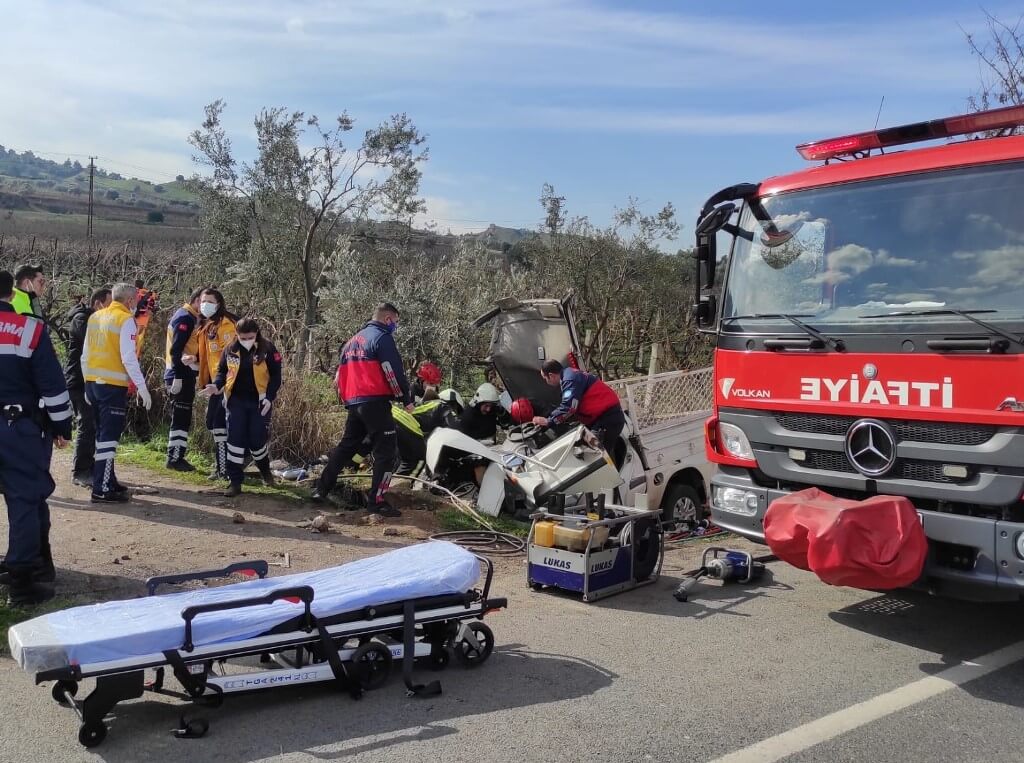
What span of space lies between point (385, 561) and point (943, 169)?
13.4 feet

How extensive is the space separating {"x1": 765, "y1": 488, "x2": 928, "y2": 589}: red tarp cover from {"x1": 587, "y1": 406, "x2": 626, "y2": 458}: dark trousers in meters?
3.64

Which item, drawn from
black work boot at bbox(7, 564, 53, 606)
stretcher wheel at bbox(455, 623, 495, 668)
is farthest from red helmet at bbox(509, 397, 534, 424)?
black work boot at bbox(7, 564, 53, 606)

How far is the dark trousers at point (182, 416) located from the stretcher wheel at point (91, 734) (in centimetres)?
603

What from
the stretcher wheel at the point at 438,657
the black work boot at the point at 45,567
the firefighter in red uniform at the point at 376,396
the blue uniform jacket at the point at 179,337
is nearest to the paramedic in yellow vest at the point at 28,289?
the black work boot at the point at 45,567

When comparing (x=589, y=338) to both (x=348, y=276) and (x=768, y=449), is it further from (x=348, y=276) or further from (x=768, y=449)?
(x=768, y=449)

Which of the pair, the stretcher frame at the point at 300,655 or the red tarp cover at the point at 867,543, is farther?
the red tarp cover at the point at 867,543

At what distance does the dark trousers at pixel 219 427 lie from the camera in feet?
29.9

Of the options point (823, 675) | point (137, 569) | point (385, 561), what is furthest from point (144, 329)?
point (823, 675)

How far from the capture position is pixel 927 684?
185 inches

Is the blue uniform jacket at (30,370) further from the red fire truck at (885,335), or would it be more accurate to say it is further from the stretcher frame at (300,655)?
the red fire truck at (885,335)

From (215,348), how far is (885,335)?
6693 millimetres

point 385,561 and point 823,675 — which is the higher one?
point 385,561

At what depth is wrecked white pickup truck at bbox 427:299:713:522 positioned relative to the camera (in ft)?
26.4

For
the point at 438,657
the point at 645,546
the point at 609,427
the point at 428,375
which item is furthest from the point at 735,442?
the point at 428,375
